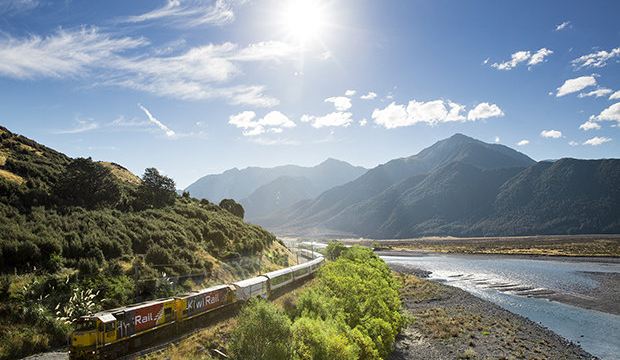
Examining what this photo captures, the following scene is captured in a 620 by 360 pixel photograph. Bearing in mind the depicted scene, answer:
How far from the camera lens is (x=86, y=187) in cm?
4450

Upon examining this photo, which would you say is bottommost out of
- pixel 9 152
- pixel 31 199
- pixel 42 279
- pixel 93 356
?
pixel 93 356

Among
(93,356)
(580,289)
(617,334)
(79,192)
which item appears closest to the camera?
(93,356)

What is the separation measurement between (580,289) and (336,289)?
4700 centimetres

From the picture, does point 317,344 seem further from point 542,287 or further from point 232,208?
point 232,208

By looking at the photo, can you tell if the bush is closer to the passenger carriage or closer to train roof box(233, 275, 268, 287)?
the passenger carriage

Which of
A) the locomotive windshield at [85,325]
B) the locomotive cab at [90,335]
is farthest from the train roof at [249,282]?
the locomotive windshield at [85,325]

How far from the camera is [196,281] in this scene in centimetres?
3941

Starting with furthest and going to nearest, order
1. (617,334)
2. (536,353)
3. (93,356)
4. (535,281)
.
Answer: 1. (535,281)
2. (617,334)
3. (536,353)
4. (93,356)

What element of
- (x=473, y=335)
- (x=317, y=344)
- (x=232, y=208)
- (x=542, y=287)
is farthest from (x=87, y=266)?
(x=542, y=287)

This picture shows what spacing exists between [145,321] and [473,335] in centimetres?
3033

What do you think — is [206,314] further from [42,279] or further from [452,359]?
[452,359]

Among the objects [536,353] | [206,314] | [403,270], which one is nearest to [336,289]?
[206,314]

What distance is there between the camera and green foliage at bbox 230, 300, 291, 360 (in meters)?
17.9

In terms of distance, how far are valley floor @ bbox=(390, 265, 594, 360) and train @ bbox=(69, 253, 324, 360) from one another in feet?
49.1
